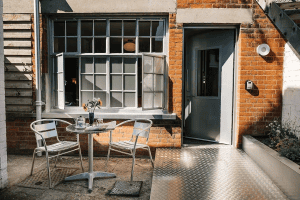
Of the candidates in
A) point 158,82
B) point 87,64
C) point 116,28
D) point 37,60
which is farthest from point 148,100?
point 37,60

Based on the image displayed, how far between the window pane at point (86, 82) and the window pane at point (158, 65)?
137 centimetres

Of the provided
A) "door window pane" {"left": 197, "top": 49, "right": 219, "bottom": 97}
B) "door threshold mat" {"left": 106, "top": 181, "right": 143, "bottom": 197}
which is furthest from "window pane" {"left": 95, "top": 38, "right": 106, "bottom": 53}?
"door threshold mat" {"left": 106, "top": 181, "right": 143, "bottom": 197}

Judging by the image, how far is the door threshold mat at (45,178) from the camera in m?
3.65

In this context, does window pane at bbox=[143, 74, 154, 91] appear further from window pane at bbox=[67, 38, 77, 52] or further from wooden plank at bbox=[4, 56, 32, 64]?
wooden plank at bbox=[4, 56, 32, 64]

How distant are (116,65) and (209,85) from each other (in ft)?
7.03

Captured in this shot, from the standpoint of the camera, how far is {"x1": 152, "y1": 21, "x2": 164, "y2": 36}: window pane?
16.1 feet

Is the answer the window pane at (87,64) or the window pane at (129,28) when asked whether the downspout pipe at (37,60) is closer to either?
the window pane at (87,64)

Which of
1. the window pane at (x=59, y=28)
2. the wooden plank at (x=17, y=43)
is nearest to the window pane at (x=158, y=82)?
the window pane at (x=59, y=28)

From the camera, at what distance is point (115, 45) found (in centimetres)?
498

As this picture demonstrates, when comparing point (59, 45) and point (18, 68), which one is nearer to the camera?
point (18, 68)

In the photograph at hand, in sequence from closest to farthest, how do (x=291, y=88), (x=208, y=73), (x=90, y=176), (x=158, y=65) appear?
1. (x=90, y=176)
2. (x=291, y=88)
3. (x=158, y=65)
4. (x=208, y=73)

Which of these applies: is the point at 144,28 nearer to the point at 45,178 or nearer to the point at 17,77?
the point at 17,77

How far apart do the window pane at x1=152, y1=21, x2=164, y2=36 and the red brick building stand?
0.02 m

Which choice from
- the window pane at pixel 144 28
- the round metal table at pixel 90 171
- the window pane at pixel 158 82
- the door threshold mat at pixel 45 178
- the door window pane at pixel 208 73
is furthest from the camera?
the door window pane at pixel 208 73
